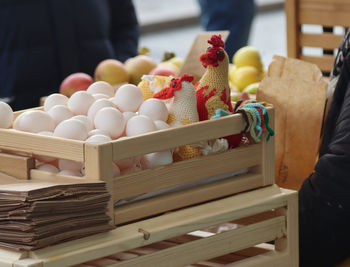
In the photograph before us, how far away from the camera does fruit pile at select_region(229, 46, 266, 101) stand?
210 centimetres

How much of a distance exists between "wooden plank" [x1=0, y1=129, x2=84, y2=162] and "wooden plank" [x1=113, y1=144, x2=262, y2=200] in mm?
83

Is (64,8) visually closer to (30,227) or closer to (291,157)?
(291,157)

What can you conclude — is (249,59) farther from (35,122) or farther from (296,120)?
(35,122)

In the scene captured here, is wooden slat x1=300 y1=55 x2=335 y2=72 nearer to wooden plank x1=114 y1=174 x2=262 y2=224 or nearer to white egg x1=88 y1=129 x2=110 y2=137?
wooden plank x1=114 y1=174 x2=262 y2=224

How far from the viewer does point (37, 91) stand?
2.82 m

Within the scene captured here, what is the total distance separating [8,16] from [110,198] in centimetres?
183

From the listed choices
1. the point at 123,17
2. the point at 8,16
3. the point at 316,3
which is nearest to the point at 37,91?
the point at 8,16

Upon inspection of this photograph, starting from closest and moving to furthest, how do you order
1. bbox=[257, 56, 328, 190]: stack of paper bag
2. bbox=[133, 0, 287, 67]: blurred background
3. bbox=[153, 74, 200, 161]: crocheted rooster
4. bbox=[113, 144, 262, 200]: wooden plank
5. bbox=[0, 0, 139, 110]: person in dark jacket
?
bbox=[113, 144, 262, 200]: wooden plank, bbox=[153, 74, 200, 161]: crocheted rooster, bbox=[257, 56, 328, 190]: stack of paper bag, bbox=[0, 0, 139, 110]: person in dark jacket, bbox=[133, 0, 287, 67]: blurred background

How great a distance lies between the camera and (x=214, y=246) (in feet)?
3.75

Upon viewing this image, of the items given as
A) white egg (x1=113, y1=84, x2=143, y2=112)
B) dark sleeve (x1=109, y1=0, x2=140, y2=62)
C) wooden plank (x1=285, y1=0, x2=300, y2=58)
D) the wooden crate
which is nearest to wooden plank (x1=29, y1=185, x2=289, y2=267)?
the wooden crate

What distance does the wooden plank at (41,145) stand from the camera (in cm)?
104

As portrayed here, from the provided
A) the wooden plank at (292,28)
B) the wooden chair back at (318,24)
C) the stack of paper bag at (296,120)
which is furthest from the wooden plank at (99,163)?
the wooden plank at (292,28)

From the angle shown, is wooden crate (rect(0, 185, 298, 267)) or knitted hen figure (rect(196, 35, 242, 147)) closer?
wooden crate (rect(0, 185, 298, 267))

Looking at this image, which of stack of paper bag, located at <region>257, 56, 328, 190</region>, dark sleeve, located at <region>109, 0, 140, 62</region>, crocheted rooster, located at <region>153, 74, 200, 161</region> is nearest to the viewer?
crocheted rooster, located at <region>153, 74, 200, 161</region>
